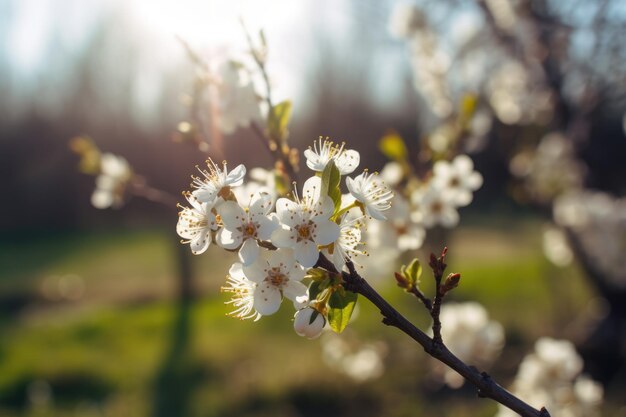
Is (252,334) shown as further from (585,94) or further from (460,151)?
(460,151)

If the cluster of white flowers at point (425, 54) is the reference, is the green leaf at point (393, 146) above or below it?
below

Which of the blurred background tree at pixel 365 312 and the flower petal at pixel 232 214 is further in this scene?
the blurred background tree at pixel 365 312

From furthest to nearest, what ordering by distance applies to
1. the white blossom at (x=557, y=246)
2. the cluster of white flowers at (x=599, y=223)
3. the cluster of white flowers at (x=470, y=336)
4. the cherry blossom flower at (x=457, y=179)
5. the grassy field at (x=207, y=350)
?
the grassy field at (x=207, y=350), the white blossom at (x=557, y=246), the cluster of white flowers at (x=599, y=223), the cluster of white flowers at (x=470, y=336), the cherry blossom flower at (x=457, y=179)

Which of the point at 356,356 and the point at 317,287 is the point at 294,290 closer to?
the point at 317,287

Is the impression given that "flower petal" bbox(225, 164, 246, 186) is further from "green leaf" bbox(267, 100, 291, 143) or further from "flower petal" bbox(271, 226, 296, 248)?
"green leaf" bbox(267, 100, 291, 143)

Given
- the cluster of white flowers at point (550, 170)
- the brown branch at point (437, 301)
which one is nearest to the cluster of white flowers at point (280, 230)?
the brown branch at point (437, 301)

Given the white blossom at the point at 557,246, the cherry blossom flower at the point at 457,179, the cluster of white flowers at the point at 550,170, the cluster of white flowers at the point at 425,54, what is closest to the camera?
the cherry blossom flower at the point at 457,179

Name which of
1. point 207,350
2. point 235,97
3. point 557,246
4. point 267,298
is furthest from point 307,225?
point 207,350

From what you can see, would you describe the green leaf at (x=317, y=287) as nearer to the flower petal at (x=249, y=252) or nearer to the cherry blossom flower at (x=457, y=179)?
the flower petal at (x=249, y=252)

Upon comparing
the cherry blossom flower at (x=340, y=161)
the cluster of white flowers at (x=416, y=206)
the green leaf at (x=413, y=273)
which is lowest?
the green leaf at (x=413, y=273)
